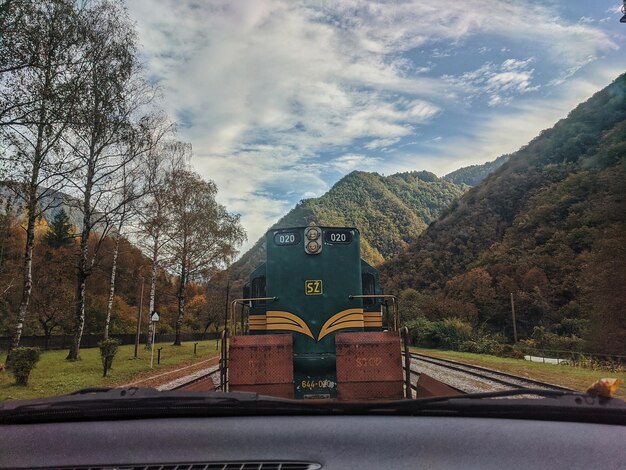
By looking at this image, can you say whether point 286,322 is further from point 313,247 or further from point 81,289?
point 81,289

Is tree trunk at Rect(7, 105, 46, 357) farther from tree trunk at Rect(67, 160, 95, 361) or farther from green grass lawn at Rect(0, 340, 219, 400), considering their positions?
tree trunk at Rect(67, 160, 95, 361)

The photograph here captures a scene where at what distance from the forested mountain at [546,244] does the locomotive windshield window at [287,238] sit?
76.6 feet

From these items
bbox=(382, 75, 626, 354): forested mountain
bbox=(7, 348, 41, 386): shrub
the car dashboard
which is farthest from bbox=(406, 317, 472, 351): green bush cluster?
the car dashboard

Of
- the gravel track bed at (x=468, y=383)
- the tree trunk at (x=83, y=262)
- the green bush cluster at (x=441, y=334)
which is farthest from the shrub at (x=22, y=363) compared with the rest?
the green bush cluster at (x=441, y=334)

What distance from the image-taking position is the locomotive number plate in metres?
7.59

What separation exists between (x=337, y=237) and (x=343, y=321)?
1399 millimetres

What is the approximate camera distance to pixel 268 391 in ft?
19.8

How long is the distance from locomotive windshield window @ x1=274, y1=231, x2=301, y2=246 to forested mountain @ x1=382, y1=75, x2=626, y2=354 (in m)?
23.3

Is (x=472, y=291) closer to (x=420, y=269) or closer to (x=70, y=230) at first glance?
(x=420, y=269)

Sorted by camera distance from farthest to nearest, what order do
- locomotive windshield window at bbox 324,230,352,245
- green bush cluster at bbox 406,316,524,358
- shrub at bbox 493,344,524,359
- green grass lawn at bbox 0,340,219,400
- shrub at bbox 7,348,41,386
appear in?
1. green bush cluster at bbox 406,316,524,358
2. shrub at bbox 493,344,524,359
3. shrub at bbox 7,348,41,386
4. green grass lawn at bbox 0,340,219,400
5. locomotive windshield window at bbox 324,230,352,245

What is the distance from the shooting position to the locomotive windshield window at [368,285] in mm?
8518

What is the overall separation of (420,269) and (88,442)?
236 ft

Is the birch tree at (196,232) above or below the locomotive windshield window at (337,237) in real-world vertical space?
above

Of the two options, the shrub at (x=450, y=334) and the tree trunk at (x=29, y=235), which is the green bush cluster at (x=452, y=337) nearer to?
the shrub at (x=450, y=334)
